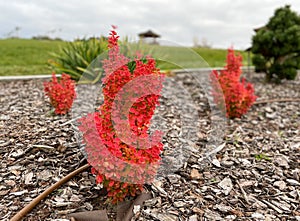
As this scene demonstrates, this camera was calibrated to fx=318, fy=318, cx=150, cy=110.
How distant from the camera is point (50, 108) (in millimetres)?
4488

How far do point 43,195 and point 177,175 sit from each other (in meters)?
1.18

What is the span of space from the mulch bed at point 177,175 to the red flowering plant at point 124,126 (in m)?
0.36

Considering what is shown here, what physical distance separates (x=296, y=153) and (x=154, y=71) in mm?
2303

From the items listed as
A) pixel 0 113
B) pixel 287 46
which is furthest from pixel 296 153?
pixel 287 46

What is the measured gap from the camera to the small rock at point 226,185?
279 cm

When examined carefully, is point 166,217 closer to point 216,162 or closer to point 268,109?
point 216,162

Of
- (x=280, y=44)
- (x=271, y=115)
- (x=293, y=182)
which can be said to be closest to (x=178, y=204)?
(x=293, y=182)

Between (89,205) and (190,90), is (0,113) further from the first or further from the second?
(190,90)

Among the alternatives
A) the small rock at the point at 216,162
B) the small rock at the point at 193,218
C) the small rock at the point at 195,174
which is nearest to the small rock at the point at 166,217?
the small rock at the point at 193,218

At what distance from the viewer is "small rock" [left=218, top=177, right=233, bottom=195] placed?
2787mm

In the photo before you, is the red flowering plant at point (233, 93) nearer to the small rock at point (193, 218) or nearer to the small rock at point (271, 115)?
the small rock at point (271, 115)

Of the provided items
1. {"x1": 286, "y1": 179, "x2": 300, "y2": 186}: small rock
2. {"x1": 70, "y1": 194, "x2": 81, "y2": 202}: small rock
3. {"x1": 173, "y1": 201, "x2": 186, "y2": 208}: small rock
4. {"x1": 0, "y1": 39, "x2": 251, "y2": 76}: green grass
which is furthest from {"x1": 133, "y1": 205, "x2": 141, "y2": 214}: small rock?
{"x1": 0, "y1": 39, "x2": 251, "y2": 76}: green grass

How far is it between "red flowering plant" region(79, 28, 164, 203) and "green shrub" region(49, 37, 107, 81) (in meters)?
4.14

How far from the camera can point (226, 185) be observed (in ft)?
9.40
